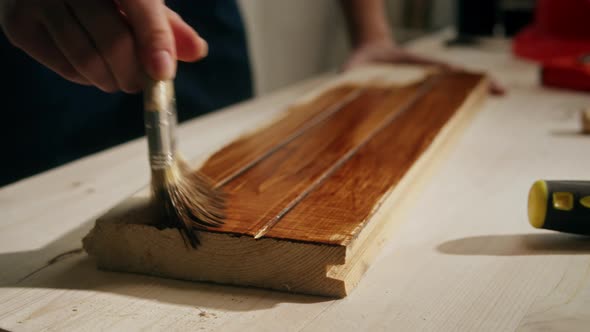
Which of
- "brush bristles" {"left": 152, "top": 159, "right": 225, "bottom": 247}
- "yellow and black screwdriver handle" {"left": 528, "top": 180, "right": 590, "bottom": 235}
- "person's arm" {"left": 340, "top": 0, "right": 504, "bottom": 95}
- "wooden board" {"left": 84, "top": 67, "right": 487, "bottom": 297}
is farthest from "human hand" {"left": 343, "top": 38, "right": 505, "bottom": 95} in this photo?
"brush bristles" {"left": 152, "top": 159, "right": 225, "bottom": 247}

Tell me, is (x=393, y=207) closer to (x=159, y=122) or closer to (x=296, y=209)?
(x=296, y=209)

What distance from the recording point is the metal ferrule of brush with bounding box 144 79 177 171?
786 millimetres

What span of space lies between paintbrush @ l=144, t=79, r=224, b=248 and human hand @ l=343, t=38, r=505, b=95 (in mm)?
Result: 1225

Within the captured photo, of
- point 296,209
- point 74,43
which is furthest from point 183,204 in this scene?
point 74,43

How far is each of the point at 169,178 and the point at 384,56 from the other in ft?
4.58

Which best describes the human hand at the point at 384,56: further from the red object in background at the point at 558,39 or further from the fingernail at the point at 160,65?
the fingernail at the point at 160,65

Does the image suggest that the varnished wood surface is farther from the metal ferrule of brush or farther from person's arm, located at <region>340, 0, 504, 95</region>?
person's arm, located at <region>340, 0, 504, 95</region>

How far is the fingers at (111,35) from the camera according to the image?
812mm

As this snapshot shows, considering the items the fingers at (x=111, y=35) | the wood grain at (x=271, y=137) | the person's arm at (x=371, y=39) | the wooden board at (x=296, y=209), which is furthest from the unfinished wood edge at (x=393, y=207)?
the person's arm at (x=371, y=39)

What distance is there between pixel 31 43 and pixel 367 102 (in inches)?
31.7

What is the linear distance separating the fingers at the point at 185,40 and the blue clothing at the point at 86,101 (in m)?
0.80

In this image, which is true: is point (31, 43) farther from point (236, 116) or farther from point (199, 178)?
point (236, 116)

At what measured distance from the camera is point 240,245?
779 mm

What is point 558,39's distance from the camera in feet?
6.95
